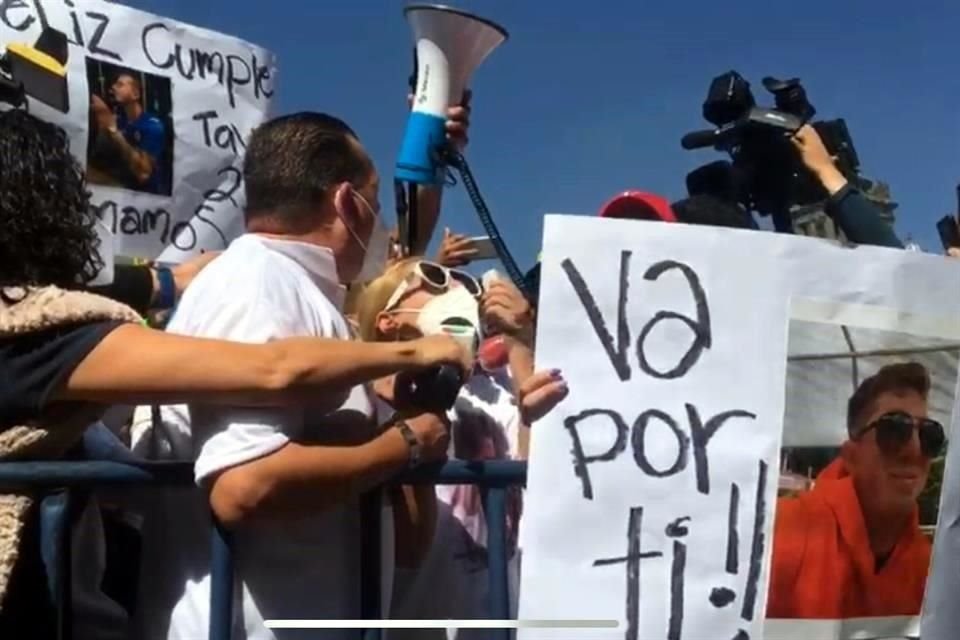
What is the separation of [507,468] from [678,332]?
12.7 inches

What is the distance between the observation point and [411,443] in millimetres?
2096

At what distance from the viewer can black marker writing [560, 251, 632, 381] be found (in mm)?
2176

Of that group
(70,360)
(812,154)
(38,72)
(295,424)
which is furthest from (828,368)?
(38,72)

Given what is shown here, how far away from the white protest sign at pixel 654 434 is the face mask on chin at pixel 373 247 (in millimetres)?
314

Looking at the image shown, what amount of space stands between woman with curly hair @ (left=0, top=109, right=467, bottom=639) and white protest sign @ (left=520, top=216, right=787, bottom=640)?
203mm

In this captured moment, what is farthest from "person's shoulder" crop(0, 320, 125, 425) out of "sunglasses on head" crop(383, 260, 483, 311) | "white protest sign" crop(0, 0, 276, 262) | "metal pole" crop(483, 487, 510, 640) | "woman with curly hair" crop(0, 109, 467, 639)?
"white protest sign" crop(0, 0, 276, 262)

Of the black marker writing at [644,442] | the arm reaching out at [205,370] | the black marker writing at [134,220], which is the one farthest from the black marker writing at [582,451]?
the black marker writing at [134,220]

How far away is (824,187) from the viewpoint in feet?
8.70

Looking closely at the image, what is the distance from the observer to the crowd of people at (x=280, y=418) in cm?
197

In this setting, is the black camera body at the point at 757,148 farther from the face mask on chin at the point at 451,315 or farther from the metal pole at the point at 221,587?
the metal pole at the point at 221,587

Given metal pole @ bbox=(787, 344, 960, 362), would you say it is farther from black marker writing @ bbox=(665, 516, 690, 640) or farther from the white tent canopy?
black marker writing @ bbox=(665, 516, 690, 640)

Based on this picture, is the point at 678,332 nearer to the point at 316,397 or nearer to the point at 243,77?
the point at 316,397

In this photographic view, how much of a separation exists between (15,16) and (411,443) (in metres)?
1.56

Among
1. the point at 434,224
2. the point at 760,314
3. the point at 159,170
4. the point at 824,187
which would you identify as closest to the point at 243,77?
the point at 159,170
